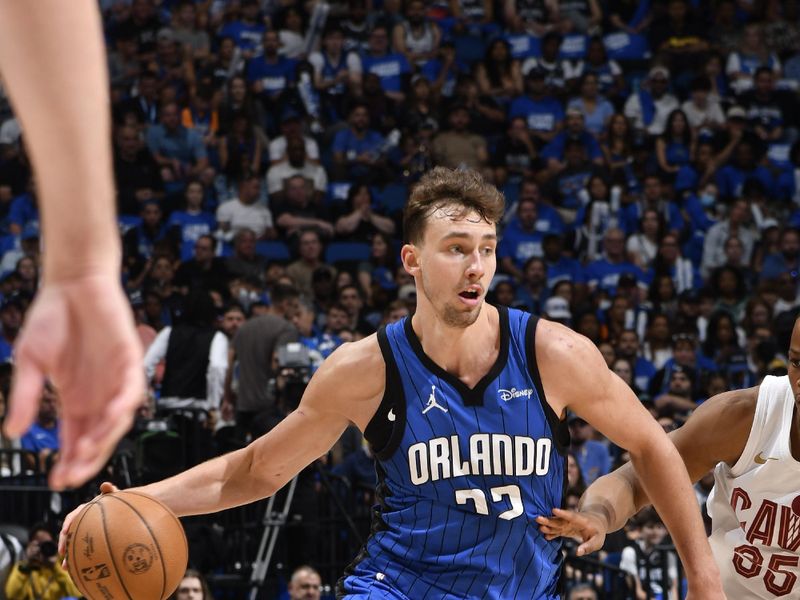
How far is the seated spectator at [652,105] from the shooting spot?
15680mm

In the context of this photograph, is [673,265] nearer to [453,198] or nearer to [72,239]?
[453,198]

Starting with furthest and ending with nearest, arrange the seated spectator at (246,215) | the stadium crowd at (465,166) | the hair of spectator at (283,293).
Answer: the seated spectator at (246,215)
the stadium crowd at (465,166)
the hair of spectator at (283,293)

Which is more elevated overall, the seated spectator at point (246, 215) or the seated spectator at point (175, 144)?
the seated spectator at point (175, 144)

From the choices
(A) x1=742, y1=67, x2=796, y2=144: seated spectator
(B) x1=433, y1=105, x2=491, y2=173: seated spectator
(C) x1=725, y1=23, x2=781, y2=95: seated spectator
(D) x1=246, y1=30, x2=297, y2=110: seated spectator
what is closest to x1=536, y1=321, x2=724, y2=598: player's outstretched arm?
(B) x1=433, y1=105, x2=491, y2=173: seated spectator

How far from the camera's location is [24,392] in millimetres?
1207

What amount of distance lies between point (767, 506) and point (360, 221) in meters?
9.85

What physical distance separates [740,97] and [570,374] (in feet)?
41.7

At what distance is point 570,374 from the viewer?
4.16 m

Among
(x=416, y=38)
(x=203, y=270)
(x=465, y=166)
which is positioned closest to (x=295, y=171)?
(x=465, y=166)

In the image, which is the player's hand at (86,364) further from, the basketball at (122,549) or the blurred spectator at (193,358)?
the blurred spectator at (193,358)

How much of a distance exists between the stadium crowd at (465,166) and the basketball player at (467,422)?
20.5 feet

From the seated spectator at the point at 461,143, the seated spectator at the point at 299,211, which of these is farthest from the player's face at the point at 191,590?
the seated spectator at the point at 461,143

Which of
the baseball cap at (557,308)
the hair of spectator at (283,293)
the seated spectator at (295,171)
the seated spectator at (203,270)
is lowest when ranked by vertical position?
the baseball cap at (557,308)

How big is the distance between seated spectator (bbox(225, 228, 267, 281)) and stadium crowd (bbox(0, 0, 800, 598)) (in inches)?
1.2
